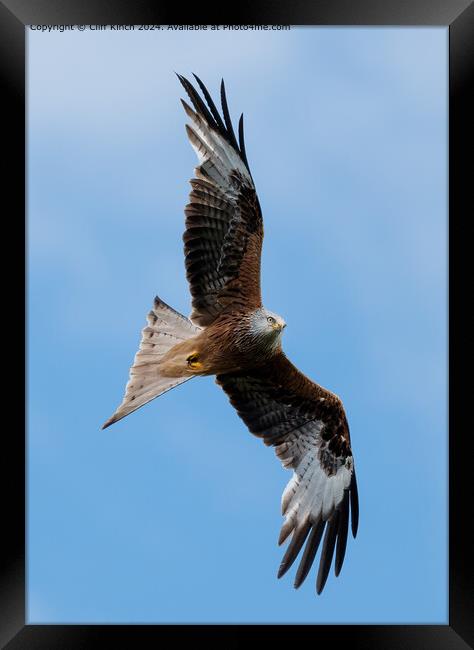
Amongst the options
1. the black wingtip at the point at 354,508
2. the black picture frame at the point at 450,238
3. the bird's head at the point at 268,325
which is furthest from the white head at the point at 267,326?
the black wingtip at the point at 354,508

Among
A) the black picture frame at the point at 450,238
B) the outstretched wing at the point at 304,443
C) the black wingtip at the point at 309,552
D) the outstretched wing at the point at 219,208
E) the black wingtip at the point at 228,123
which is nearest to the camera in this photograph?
the black picture frame at the point at 450,238

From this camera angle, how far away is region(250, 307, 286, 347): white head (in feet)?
22.0

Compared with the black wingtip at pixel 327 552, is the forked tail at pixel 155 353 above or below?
above

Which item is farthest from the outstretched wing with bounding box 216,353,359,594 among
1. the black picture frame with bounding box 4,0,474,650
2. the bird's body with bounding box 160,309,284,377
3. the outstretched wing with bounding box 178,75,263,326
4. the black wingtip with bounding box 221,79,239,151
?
the black wingtip with bounding box 221,79,239,151

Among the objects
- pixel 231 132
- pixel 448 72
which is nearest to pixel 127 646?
pixel 231 132

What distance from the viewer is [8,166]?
→ 18.7 feet

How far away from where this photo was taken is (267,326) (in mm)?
6719

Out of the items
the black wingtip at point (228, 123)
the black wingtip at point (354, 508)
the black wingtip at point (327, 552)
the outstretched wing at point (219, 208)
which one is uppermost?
the black wingtip at point (228, 123)

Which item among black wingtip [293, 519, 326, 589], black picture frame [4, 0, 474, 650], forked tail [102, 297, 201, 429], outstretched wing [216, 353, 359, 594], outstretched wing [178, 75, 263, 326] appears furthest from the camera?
outstretched wing [216, 353, 359, 594]

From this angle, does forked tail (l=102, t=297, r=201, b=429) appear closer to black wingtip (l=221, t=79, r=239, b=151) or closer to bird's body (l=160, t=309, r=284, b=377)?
bird's body (l=160, t=309, r=284, b=377)

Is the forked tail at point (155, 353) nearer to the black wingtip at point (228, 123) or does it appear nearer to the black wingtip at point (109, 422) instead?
the black wingtip at point (109, 422)

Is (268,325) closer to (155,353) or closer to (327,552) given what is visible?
(155,353)

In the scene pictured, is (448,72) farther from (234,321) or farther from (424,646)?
(424,646)

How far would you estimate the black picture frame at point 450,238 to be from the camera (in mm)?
5488
